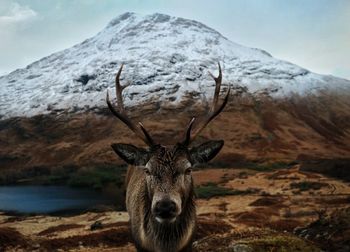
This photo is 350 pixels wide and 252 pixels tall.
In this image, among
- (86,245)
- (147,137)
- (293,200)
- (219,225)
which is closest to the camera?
(147,137)

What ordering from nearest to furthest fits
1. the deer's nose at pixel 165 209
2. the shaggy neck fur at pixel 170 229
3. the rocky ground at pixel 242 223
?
the deer's nose at pixel 165 209, the shaggy neck fur at pixel 170 229, the rocky ground at pixel 242 223

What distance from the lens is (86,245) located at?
79.4 feet

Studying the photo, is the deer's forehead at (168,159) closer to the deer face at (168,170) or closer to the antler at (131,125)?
the deer face at (168,170)

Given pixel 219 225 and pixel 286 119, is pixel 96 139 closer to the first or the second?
pixel 286 119

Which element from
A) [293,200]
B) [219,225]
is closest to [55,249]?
[219,225]

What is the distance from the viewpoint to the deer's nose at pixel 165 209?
27.2 ft

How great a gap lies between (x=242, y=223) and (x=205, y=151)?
2309cm

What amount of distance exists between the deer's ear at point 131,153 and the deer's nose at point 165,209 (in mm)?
1641

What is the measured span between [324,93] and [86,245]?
185623 millimetres

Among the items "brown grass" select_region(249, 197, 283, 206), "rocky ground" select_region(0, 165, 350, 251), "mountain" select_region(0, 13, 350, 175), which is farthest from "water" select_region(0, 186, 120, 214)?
"mountain" select_region(0, 13, 350, 175)

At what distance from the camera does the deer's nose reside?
830 centimetres

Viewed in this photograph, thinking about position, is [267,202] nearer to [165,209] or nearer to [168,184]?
[168,184]

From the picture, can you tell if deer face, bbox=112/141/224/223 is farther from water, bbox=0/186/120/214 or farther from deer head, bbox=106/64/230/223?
water, bbox=0/186/120/214

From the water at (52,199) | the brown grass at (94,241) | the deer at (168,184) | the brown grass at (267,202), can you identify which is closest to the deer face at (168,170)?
the deer at (168,184)
